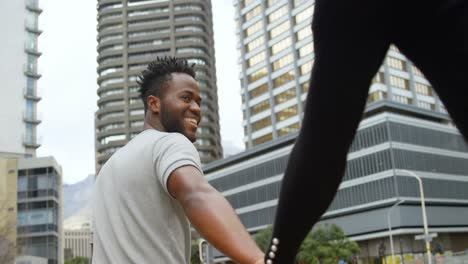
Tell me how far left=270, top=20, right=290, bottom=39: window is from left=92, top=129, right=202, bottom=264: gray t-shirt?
8529cm

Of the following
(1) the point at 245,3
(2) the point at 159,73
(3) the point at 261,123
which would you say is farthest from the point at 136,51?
(2) the point at 159,73

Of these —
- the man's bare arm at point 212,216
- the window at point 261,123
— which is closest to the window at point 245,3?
the window at point 261,123

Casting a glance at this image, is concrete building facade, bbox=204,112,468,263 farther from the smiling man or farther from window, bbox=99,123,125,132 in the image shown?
window, bbox=99,123,125,132

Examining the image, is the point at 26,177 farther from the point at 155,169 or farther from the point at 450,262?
the point at 155,169

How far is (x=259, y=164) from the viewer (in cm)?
7562

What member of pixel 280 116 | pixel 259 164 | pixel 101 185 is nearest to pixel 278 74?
pixel 280 116

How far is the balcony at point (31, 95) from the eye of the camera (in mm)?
70250

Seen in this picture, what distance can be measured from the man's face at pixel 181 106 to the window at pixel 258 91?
86053mm

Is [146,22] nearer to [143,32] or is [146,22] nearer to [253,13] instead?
[143,32]

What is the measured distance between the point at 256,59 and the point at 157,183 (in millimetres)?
89775

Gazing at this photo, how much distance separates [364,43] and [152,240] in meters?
1.56

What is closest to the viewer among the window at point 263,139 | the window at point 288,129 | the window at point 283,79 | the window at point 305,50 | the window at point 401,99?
the window at point 401,99

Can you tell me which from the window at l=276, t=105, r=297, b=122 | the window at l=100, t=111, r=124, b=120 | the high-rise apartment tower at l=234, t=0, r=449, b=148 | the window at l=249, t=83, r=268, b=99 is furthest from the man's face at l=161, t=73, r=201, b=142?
the window at l=100, t=111, r=124, b=120

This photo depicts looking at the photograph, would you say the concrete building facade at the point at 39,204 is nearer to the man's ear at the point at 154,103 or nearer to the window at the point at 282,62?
the window at the point at 282,62
